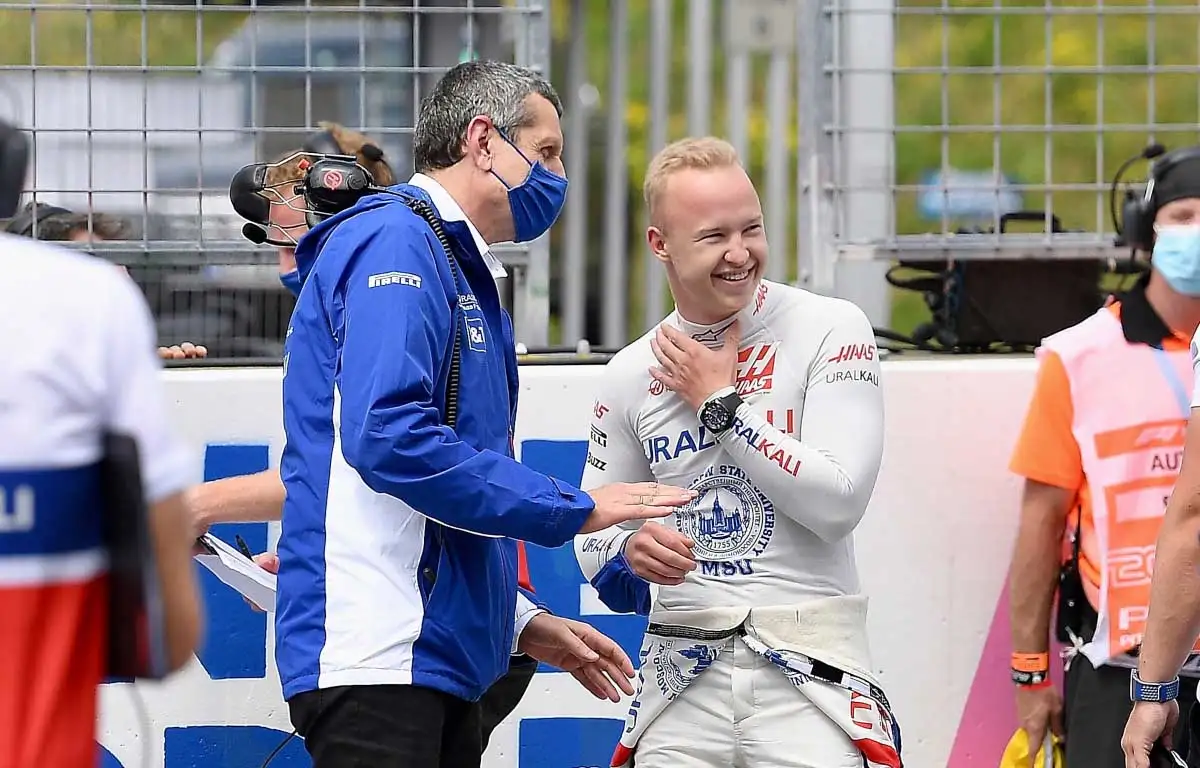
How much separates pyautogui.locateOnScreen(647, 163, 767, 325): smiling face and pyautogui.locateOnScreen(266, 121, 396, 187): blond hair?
1.14m

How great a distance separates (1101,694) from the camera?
4.09 meters

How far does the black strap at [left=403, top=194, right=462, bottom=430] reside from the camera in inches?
124

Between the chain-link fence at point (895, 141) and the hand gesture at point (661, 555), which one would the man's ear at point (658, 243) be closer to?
the hand gesture at point (661, 555)

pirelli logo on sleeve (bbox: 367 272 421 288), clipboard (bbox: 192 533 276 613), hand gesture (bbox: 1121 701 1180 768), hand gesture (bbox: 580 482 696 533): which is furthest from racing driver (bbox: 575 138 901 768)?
clipboard (bbox: 192 533 276 613)

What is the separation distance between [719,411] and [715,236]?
384 mm

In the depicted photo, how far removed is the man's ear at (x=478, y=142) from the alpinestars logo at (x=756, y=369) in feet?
2.15

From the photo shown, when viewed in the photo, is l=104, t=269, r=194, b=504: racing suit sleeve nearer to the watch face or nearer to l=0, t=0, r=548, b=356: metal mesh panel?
the watch face

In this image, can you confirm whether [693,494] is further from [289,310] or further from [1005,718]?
[289,310]

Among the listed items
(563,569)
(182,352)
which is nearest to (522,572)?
(563,569)

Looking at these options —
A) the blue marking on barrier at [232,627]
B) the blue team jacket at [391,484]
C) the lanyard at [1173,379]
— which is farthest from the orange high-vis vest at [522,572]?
the lanyard at [1173,379]

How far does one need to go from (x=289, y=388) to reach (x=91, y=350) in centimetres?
105

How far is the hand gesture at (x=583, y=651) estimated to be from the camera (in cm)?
346

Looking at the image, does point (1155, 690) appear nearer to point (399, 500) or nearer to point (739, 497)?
point (739, 497)

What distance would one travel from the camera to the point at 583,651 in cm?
345
